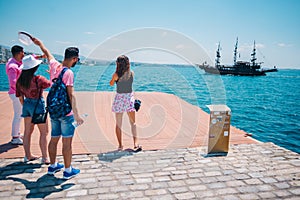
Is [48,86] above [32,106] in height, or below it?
above

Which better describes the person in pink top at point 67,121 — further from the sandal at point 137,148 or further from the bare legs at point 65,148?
the sandal at point 137,148

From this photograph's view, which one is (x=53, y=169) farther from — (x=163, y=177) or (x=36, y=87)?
(x=163, y=177)

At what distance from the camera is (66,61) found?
2.89m

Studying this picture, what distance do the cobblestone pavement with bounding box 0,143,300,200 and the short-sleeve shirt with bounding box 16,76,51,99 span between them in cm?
108

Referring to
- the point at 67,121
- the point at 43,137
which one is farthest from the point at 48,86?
the point at 43,137

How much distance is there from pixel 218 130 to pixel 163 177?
1.49m

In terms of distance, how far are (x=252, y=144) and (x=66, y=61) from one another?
12.6ft

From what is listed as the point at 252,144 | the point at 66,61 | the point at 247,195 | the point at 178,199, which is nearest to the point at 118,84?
the point at 66,61

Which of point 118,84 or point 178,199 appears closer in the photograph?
point 178,199

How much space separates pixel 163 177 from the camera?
3.21m

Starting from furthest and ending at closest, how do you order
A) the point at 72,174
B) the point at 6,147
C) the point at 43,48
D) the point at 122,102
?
the point at 6,147
the point at 122,102
the point at 43,48
the point at 72,174

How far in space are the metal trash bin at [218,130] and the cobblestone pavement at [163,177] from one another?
0.21m

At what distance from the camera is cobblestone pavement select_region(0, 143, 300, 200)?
9.12 feet

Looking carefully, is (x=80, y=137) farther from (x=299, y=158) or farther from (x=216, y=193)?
(x=299, y=158)
